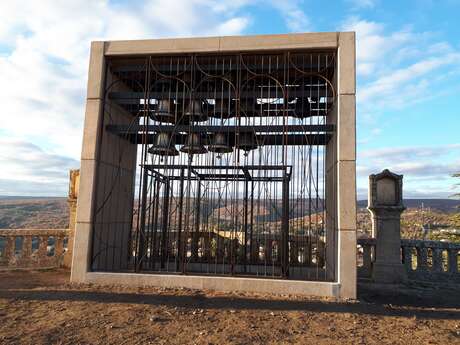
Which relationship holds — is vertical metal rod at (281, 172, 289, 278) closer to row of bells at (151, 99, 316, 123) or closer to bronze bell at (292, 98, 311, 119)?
bronze bell at (292, 98, 311, 119)

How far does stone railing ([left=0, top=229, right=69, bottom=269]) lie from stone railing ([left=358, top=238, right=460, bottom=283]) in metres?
8.46

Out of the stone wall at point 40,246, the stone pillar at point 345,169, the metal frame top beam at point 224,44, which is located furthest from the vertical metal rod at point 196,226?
the stone pillar at point 345,169

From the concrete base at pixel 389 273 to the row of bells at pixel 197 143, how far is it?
4.63 m

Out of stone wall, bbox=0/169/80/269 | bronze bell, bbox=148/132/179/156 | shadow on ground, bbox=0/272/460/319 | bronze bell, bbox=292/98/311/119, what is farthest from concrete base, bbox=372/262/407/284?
stone wall, bbox=0/169/80/269

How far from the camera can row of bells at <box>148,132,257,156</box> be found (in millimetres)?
7633

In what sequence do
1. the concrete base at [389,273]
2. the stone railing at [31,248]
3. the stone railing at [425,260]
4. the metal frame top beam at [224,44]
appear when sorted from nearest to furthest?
1. the metal frame top beam at [224,44]
2. the concrete base at [389,273]
3. the stone railing at [425,260]
4. the stone railing at [31,248]

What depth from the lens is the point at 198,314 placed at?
17.7ft

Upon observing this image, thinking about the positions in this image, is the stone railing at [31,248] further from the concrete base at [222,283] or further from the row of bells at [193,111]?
the row of bells at [193,111]

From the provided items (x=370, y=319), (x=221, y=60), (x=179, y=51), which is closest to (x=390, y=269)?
(x=370, y=319)

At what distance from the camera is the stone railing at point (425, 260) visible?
897 centimetres

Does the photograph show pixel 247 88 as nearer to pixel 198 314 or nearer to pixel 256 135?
pixel 256 135

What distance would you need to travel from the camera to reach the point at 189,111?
7.61m

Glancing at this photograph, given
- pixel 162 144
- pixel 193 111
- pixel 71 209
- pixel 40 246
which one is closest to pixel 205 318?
pixel 162 144

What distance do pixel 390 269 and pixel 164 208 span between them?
6.05 m
